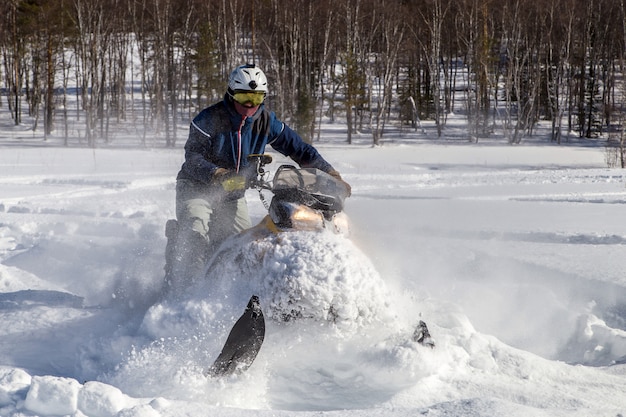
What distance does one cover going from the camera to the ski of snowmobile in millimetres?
3596

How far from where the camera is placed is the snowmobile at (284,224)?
361cm

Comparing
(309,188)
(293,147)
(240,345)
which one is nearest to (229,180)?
(309,188)

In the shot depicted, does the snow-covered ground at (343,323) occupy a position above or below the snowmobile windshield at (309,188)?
below

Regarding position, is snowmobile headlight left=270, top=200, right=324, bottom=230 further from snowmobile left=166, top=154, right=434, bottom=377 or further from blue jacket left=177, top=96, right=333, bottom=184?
blue jacket left=177, top=96, right=333, bottom=184

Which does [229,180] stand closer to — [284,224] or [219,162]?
[284,224]

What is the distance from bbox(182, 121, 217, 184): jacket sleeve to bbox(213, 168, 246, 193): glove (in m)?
0.20

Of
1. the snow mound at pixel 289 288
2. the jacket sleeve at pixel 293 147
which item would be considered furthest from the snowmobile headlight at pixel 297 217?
the jacket sleeve at pixel 293 147

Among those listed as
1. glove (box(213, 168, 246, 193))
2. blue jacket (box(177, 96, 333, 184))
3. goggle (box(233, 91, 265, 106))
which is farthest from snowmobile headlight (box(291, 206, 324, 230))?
goggle (box(233, 91, 265, 106))

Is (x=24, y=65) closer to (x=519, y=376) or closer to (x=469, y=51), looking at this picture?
(x=469, y=51)

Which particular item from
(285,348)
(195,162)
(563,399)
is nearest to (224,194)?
(195,162)

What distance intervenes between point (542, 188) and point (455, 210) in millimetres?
5504

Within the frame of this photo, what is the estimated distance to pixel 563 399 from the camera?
3.79 metres

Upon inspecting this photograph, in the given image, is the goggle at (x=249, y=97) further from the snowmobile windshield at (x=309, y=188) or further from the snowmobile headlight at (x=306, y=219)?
the snowmobile headlight at (x=306, y=219)

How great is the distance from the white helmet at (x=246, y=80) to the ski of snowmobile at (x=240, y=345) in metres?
1.93
